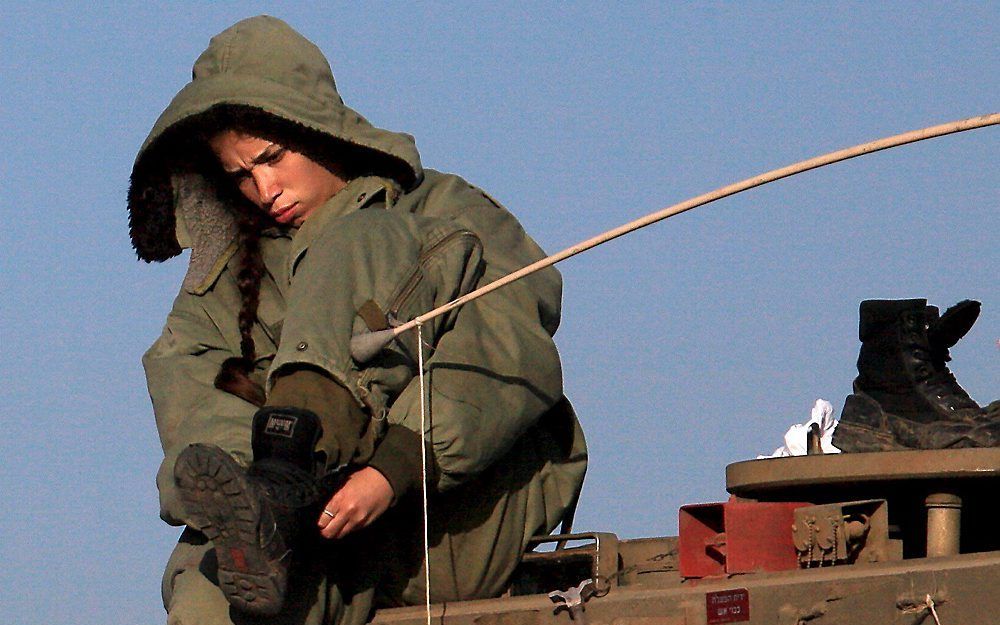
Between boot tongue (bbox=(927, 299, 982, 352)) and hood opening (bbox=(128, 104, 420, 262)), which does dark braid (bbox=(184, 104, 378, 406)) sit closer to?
hood opening (bbox=(128, 104, 420, 262))

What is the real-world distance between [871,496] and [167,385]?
2030 mm

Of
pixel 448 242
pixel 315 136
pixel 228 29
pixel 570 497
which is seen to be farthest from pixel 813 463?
pixel 228 29

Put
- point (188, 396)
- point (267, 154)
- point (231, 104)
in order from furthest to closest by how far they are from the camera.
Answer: point (267, 154) < point (231, 104) < point (188, 396)

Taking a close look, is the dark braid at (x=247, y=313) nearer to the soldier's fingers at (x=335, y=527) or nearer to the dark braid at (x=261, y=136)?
the dark braid at (x=261, y=136)

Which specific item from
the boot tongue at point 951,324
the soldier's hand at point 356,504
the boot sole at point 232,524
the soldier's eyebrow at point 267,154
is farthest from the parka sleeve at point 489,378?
the boot tongue at point 951,324

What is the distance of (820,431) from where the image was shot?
6.32m

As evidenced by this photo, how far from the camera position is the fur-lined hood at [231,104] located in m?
6.15

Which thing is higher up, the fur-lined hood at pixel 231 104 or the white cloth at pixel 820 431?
the fur-lined hood at pixel 231 104

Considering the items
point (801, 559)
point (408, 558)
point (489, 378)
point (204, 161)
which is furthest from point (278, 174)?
point (801, 559)

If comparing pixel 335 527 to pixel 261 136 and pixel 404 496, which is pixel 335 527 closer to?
pixel 404 496

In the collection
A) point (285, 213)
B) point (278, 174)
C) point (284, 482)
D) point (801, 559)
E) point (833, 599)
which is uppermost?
point (278, 174)

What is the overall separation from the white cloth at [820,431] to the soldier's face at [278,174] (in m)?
1.52

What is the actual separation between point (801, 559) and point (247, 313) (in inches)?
70.8

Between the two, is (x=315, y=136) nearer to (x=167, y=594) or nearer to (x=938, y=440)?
(x=167, y=594)
